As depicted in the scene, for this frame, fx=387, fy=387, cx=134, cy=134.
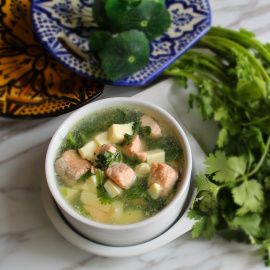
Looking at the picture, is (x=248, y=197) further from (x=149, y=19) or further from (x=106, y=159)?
(x=149, y=19)

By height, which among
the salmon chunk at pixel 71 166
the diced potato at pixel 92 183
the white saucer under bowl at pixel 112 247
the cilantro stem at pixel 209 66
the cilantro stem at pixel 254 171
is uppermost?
the cilantro stem at pixel 209 66

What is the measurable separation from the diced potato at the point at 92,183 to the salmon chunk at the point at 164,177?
13cm

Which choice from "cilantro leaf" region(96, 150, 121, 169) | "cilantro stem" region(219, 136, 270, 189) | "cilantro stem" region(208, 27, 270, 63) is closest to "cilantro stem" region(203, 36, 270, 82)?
"cilantro stem" region(208, 27, 270, 63)

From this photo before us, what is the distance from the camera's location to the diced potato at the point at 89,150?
0.96m

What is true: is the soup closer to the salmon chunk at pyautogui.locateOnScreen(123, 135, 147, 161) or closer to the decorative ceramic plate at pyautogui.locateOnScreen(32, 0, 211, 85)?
the salmon chunk at pyautogui.locateOnScreen(123, 135, 147, 161)

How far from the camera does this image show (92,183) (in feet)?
3.01

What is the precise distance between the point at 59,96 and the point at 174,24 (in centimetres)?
44

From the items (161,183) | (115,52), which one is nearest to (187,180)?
(161,183)

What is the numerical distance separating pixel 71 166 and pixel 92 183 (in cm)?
7

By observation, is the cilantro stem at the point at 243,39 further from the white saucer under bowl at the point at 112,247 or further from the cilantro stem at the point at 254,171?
the white saucer under bowl at the point at 112,247

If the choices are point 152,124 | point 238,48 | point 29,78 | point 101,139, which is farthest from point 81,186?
point 238,48

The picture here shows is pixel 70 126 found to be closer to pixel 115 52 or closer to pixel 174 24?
pixel 115 52

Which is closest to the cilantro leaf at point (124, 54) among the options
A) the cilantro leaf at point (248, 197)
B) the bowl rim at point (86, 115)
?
the bowl rim at point (86, 115)

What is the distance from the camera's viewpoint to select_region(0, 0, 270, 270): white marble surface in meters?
0.96
